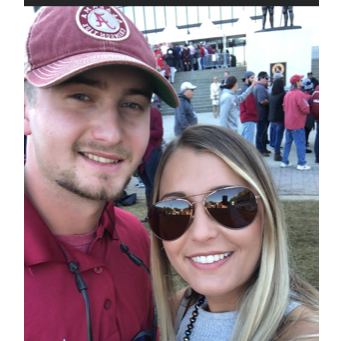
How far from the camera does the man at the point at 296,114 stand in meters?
7.28

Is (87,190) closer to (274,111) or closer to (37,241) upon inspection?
(37,241)

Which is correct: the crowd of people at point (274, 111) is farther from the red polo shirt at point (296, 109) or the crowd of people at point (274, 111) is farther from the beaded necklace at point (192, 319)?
the beaded necklace at point (192, 319)

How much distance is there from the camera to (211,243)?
140 centimetres

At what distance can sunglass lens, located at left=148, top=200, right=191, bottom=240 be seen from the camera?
144cm

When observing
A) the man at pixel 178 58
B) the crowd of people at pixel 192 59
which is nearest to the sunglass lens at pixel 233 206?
the crowd of people at pixel 192 59

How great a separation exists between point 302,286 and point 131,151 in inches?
40.5

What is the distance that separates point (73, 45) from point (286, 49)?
1556 centimetres

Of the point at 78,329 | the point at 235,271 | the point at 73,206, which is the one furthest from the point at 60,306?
the point at 235,271

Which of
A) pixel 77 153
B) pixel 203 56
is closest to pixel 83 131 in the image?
pixel 77 153

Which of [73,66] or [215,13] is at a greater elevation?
[215,13]

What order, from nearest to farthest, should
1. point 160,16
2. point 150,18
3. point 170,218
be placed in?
1. point 170,218
2. point 160,16
3. point 150,18

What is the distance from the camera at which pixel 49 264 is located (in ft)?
4.13
